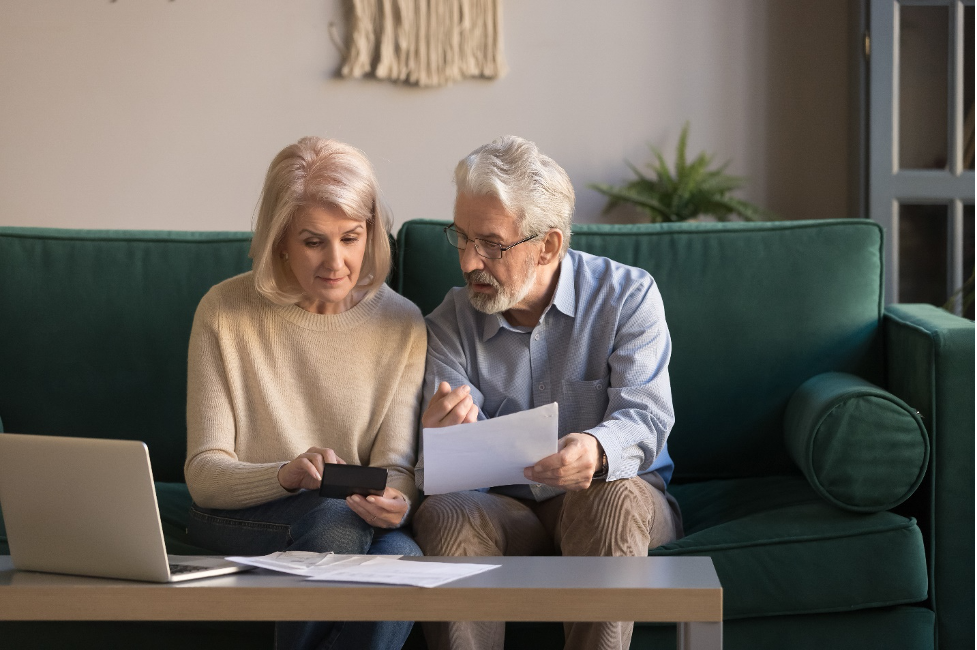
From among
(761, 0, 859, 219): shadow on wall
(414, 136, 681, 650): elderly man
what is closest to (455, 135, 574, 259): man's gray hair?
(414, 136, 681, 650): elderly man

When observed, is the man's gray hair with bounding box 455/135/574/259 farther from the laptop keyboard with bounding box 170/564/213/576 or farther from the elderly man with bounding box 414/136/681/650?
the laptop keyboard with bounding box 170/564/213/576

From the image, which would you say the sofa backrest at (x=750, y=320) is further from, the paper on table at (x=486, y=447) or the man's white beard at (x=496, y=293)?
the paper on table at (x=486, y=447)

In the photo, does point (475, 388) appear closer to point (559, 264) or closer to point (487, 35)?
point (559, 264)

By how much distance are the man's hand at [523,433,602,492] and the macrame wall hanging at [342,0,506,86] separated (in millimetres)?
2289

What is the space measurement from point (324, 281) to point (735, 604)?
35.9 inches

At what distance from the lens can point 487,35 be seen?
3.55 m

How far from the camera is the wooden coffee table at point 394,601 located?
3.45ft

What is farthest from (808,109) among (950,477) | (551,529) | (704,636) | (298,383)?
(704,636)

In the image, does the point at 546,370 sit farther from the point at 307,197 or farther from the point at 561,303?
the point at 307,197

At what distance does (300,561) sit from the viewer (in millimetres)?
1221

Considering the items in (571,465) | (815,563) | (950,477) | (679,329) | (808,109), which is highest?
(808,109)

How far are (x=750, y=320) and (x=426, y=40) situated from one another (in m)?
1.91

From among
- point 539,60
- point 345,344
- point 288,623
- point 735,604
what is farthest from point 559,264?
point 539,60

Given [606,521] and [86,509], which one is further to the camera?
[606,521]
